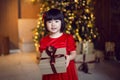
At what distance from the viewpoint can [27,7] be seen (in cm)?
646

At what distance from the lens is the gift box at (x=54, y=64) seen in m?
1.66

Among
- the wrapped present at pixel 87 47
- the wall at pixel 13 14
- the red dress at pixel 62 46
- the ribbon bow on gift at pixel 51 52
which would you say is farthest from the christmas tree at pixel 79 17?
the ribbon bow on gift at pixel 51 52

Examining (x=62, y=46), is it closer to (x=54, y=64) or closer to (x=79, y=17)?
(x=54, y=64)

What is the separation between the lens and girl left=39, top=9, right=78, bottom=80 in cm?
179

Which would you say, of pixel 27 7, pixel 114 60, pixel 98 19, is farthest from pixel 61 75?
pixel 27 7

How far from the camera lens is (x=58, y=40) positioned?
183 centimetres

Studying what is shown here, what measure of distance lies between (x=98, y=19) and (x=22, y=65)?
2339 millimetres

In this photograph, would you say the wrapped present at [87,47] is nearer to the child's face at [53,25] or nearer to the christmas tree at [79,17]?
the christmas tree at [79,17]

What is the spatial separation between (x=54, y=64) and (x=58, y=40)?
248 millimetres

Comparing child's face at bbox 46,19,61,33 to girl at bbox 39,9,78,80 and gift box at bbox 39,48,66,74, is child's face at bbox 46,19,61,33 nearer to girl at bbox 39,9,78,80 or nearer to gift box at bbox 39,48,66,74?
girl at bbox 39,9,78,80

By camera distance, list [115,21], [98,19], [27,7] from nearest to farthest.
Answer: [115,21]
[98,19]
[27,7]

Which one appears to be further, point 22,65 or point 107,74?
point 22,65

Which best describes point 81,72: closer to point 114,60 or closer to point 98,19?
point 114,60

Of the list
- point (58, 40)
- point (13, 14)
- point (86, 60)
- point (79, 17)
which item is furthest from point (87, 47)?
point (13, 14)
